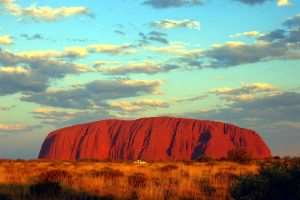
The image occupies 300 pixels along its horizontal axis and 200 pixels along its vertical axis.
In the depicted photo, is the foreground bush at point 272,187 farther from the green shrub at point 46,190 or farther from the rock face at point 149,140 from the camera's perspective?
the rock face at point 149,140

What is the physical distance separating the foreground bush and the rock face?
140m

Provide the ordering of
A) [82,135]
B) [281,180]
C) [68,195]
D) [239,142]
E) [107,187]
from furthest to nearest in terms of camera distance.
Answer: [82,135] → [239,142] → [107,187] → [68,195] → [281,180]

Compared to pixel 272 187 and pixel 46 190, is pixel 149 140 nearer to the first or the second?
pixel 46 190

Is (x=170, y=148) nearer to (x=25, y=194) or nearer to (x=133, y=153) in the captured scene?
(x=133, y=153)

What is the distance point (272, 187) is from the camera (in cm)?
1361

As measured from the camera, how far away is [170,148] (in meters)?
166

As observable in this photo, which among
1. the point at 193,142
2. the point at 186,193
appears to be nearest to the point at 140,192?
the point at 186,193

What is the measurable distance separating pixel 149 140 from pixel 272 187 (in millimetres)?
153259

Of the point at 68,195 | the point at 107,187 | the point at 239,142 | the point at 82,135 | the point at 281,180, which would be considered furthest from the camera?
the point at 82,135

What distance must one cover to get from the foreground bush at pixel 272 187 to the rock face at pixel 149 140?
14047 centimetres

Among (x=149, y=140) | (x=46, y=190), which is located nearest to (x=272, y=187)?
(x=46, y=190)

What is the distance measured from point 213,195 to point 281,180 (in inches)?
120

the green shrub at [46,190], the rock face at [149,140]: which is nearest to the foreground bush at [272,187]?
the green shrub at [46,190]

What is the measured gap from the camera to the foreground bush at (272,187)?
13352 mm
